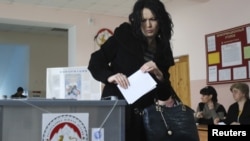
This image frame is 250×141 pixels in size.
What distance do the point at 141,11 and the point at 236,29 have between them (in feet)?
12.6

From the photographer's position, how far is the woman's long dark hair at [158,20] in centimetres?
124

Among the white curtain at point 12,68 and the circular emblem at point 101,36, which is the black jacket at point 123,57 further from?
the white curtain at point 12,68

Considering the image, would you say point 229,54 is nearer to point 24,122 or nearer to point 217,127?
point 217,127

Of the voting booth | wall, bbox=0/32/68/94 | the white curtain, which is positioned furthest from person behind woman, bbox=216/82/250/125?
the white curtain

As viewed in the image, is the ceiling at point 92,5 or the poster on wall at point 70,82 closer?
the poster on wall at point 70,82

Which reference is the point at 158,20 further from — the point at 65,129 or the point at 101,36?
the point at 101,36

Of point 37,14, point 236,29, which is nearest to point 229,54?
point 236,29

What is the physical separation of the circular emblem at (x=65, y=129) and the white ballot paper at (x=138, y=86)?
25cm

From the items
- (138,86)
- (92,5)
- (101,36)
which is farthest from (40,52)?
(138,86)

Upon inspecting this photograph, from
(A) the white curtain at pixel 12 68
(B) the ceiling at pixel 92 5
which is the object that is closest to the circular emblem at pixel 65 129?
(B) the ceiling at pixel 92 5

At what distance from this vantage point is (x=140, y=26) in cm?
124

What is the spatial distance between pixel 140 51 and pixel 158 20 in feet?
Answer: 0.43

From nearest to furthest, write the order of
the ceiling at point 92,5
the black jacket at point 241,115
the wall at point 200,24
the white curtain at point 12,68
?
1. the black jacket at point 241,115
2. the wall at point 200,24
3. the ceiling at point 92,5
4. the white curtain at point 12,68

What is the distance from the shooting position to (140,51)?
1.25 meters
